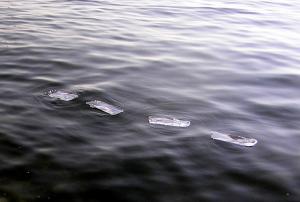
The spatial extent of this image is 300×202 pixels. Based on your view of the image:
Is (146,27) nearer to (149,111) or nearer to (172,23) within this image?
(172,23)

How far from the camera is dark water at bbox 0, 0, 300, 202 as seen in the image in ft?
13.5

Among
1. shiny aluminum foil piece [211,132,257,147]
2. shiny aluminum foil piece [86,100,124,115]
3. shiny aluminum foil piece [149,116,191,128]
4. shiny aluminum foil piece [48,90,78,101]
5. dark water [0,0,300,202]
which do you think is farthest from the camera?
shiny aluminum foil piece [48,90,78,101]

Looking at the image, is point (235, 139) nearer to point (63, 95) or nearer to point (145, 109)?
point (145, 109)

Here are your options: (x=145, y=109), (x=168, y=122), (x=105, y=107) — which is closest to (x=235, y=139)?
(x=168, y=122)

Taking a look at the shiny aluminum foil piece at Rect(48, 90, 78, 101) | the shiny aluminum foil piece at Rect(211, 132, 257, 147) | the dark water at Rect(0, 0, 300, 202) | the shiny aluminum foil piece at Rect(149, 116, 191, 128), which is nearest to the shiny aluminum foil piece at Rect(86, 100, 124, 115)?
the dark water at Rect(0, 0, 300, 202)

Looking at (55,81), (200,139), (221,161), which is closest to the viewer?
(221,161)

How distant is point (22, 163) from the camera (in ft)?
14.0

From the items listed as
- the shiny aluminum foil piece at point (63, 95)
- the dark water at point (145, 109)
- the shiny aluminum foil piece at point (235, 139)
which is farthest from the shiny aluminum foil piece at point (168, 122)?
the shiny aluminum foil piece at point (63, 95)

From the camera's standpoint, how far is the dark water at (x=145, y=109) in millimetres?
4121

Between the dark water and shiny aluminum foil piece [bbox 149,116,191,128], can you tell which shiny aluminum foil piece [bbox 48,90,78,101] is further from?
shiny aluminum foil piece [bbox 149,116,191,128]

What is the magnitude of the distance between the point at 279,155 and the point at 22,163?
9.60 ft

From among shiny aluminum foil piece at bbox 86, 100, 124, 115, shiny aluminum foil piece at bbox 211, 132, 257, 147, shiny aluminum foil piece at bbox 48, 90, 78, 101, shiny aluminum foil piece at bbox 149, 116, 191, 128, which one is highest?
shiny aluminum foil piece at bbox 48, 90, 78, 101

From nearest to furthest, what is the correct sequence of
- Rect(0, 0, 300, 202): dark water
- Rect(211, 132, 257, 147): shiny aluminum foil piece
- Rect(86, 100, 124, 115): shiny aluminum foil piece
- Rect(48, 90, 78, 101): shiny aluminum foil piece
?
Rect(0, 0, 300, 202): dark water, Rect(211, 132, 257, 147): shiny aluminum foil piece, Rect(86, 100, 124, 115): shiny aluminum foil piece, Rect(48, 90, 78, 101): shiny aluminum foil piece

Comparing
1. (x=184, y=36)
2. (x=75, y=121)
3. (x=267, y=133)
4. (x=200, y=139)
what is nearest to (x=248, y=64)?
(x=184, y=36)
